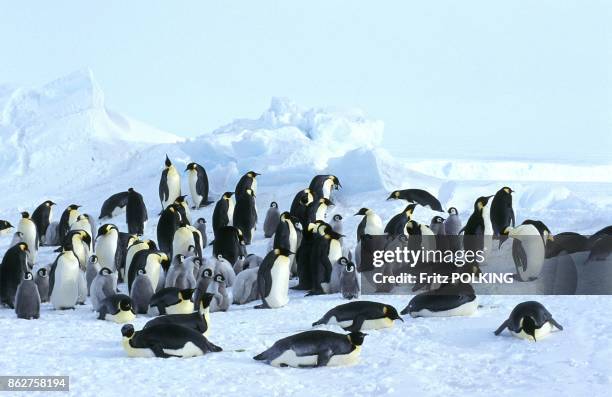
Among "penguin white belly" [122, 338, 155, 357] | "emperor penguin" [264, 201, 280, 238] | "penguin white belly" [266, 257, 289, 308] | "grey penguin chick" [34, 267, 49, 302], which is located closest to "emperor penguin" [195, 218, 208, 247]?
"emperor penguin" [264, 201, 280, 238]

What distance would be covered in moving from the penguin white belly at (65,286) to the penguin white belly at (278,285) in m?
1.94

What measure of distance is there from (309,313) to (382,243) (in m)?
2.57

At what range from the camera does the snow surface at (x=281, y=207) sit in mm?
5699

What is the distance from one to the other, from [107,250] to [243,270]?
→ 2351 millimetres

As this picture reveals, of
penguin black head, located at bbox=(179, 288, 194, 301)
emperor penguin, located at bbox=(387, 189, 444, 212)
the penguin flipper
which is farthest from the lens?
emperor penguin, located at bbox=(387, 189, 444, 212)

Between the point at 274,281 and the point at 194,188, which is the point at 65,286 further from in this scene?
the point at 194,188

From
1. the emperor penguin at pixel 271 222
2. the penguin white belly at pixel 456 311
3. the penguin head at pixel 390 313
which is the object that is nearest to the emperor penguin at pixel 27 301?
the penguin head at pixel 390 313

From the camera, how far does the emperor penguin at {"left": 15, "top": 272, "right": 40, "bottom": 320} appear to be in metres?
8.25

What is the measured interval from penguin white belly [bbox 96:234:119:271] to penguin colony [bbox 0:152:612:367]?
0.01m

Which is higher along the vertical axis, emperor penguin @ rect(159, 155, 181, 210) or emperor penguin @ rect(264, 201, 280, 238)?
emperor penguin @ rect(159, 155, 181, 210)

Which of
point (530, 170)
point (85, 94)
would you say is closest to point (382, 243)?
point (85, 94)

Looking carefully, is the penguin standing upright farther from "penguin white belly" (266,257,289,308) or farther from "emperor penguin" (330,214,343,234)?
"penguin white belly" (266,257,289,308)

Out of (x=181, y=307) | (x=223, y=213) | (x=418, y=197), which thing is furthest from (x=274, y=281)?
(x=418, y=197)

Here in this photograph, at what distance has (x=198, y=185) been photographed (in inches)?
583
